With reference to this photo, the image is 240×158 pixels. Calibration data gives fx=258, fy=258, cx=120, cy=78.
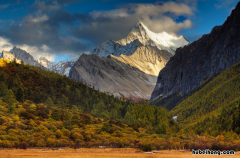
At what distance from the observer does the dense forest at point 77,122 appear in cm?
9204

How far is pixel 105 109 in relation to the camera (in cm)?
17812

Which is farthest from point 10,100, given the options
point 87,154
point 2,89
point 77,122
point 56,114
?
point 87,154

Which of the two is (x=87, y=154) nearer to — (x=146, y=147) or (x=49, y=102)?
(x=146, y=147)

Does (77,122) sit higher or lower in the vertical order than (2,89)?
lower

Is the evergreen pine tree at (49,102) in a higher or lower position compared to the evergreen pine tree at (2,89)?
lower

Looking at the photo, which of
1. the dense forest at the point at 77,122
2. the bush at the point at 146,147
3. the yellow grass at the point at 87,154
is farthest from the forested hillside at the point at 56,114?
the bush at the point at 146,147

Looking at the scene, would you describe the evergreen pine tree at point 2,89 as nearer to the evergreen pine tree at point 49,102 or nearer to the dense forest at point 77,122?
the dense forest at point 77,122

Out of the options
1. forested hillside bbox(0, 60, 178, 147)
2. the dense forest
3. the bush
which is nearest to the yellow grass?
the bush

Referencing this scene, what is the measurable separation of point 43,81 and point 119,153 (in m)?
107

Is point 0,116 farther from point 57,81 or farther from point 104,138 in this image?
point 57,81

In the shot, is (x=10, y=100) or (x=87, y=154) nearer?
(x=87, y=154)

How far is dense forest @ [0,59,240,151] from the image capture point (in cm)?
9204

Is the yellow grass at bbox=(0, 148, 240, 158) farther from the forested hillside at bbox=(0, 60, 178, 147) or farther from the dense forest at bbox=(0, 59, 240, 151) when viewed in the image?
Answer: the forested hillside at bbox=(0, 60, 178, 147)

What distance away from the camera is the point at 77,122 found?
118m
